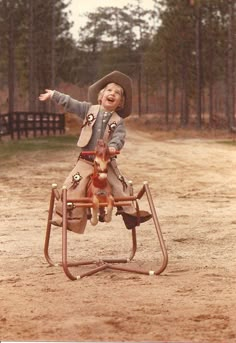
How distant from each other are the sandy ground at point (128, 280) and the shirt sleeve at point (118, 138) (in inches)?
43.0

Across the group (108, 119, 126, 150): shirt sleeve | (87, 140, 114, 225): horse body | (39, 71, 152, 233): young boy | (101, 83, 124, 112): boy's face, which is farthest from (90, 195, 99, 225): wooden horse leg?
(101, 83, 124, 112): boy's face

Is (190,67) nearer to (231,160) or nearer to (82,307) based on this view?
(231,160)

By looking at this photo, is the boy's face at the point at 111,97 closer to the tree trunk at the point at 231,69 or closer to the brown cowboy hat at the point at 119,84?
the brown cowboy hat at the point at 119,84

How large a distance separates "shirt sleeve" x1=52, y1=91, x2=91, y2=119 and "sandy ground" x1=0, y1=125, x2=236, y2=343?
1370 mm

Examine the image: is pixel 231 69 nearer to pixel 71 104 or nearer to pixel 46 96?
pixel 71 104

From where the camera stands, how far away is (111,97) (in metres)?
6.14

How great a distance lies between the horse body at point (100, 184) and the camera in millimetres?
5844

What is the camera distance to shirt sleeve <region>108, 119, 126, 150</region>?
6.00 metres

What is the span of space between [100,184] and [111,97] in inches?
29.1

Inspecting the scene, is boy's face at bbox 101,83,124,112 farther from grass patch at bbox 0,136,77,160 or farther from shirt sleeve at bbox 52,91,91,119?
grass patch at bbox 0,136,77,160

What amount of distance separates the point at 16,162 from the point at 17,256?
1201cm

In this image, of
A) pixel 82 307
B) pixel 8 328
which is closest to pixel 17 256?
pixel 82 307

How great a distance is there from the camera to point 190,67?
4912cm

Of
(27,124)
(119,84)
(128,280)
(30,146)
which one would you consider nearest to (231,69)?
(27,124)
